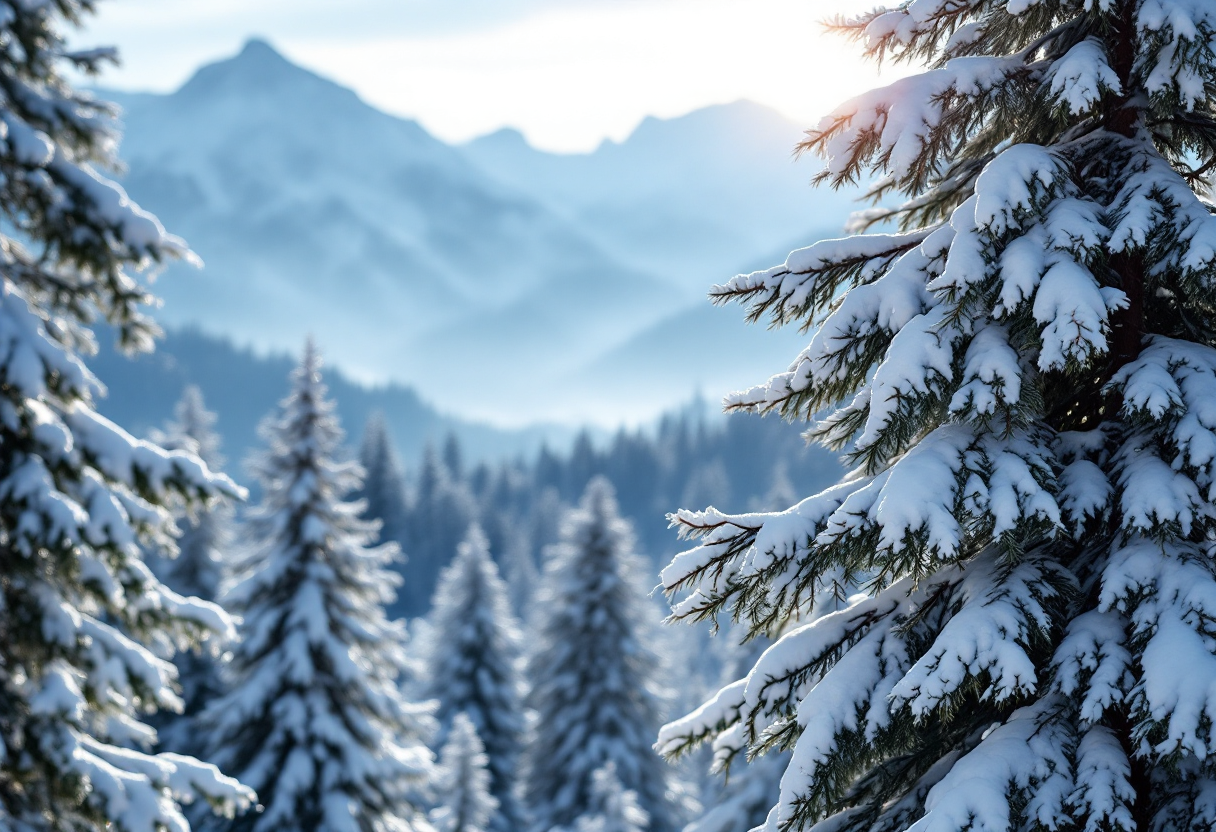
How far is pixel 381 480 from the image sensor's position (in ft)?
263

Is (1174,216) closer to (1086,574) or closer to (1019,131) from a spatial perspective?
(1019,131)

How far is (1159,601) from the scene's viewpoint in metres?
4.09

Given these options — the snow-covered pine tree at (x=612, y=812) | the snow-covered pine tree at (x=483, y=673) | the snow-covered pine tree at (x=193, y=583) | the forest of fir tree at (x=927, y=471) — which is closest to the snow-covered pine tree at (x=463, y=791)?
the snow-covered pine tree at (x=612, y=812)

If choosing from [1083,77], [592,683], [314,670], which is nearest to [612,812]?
[314,670]

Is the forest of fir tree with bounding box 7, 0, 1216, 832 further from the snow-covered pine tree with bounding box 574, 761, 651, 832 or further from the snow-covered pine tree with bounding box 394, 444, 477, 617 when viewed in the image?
the snow-covered pine tree with bounding box 394, 444, 477, 617

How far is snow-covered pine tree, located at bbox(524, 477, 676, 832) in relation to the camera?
80.7 feet

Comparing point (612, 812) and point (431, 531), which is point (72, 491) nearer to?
point (612, 812)

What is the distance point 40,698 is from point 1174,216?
8.12 m

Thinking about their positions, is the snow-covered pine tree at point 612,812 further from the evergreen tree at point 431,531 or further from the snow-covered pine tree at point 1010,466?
the evergreen tree at point 431,531

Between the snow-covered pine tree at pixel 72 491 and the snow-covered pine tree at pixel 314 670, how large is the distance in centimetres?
636

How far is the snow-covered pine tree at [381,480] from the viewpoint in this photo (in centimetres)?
7989

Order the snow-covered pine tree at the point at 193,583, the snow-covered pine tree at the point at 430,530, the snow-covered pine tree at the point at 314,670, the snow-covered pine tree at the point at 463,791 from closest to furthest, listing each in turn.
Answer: the snow-covered pine tree at the point at 314,670 < the snow-covered pine tree at the point at 463,791 < the snow-covered pine tree at the point at 193,583 < the snow-covered pine tree at the point at 430,530

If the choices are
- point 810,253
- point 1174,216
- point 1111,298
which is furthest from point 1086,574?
point 810,253

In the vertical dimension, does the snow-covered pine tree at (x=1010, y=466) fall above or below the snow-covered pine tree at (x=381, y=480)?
below
